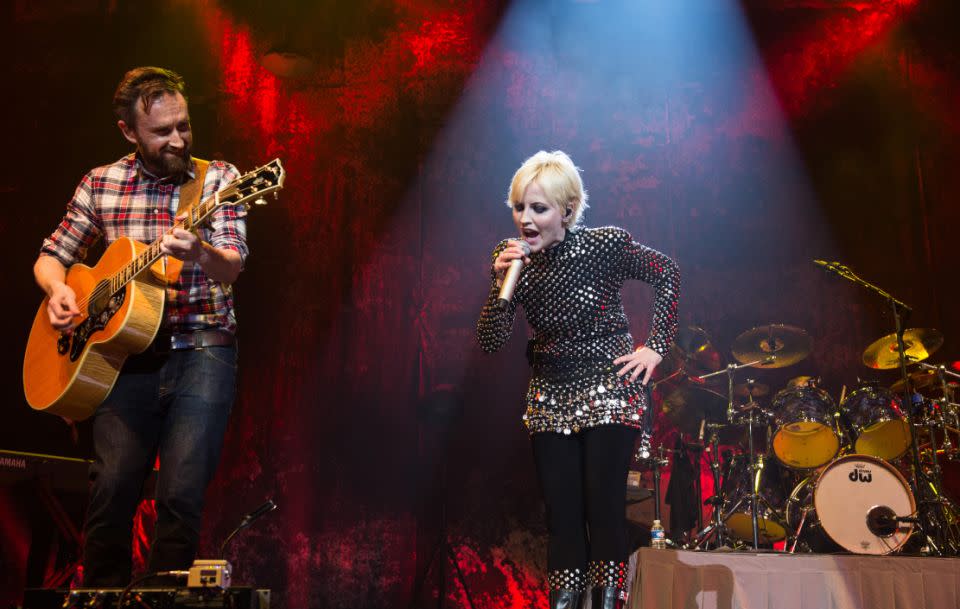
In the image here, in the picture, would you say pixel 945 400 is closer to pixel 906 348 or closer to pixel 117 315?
pixel 906 348

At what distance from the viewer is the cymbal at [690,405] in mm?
5754

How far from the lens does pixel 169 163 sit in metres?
3.06

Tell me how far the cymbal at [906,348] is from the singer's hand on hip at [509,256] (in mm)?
3424

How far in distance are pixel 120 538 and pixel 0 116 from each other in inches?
175

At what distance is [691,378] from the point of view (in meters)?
5.74

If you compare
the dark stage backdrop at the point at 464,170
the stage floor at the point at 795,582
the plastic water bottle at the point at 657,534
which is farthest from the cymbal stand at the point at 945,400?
the stage floor at the point at 795,582

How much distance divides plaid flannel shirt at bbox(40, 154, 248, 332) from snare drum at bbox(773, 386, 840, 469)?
12.9 ft

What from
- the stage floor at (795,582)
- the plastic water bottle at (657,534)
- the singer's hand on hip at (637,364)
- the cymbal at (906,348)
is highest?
the cymbal at (906,348)

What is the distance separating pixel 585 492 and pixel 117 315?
166 cm

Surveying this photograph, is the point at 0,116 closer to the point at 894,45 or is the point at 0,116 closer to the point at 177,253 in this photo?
the point at 177,253

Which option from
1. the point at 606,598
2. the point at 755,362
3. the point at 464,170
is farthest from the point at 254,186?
the point at 755,362

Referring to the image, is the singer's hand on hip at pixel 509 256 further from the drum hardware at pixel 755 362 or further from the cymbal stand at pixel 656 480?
the drum hardware at pixel 755 362

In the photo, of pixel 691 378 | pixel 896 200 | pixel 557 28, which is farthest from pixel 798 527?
pixel 557 28

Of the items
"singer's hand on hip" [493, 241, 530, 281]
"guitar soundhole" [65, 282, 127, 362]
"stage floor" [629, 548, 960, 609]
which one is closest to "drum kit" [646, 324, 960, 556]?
"stage floor" [629, 548, 960, 609]
